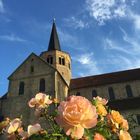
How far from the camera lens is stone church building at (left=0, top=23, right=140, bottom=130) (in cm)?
2744

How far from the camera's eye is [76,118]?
1.86 meters

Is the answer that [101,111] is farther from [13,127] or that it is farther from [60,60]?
[60,60]

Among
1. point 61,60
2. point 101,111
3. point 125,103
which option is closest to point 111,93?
point 125,103

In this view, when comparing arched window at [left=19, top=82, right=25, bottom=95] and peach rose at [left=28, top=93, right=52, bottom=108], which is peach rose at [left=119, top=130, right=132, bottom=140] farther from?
arched window at [left=19, top=82, right=25, bottom=95]

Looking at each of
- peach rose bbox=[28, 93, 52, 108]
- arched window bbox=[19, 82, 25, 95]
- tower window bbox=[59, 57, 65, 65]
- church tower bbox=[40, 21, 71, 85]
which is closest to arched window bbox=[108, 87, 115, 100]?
church tower bbox=[40, 21, 71, 85]

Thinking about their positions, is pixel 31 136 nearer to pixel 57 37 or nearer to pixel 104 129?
pixel 104 129

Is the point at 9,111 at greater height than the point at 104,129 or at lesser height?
greater

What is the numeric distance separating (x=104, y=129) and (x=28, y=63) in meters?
29.3

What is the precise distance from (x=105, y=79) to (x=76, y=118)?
32970 millimetres

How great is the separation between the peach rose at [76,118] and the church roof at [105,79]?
31.3 m

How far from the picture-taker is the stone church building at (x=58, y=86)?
1080 inches

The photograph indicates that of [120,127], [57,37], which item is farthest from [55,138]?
[57,37]

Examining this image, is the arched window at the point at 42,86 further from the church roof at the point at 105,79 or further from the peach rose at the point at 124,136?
the peach rose at the point at 124,136

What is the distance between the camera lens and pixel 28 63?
1219 inches
